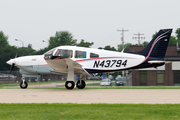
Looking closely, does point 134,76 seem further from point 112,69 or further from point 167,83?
point 112,69

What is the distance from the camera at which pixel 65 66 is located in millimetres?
17938

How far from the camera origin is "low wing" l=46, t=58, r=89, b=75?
56.4 ft

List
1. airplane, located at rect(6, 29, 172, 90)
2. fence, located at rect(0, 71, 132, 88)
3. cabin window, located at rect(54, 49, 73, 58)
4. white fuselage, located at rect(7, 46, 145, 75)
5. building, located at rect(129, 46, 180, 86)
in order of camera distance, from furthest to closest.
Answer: building, located at rect(129, 46, 180, 86) → fence, located at rect(0, 71, 132, 88) → white fuselage, located at rect(7, 46, 145, 75) → airplane, located at rect(6, 29, 172, 90) → cabin window, located at rect(54, 49, 73, 58)

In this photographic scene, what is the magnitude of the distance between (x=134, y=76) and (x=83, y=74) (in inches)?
975

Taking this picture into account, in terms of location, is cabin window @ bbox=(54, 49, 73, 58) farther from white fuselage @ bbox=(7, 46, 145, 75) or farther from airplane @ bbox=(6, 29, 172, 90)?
white fuselage @ bbox=(7, 46, 145, 75)

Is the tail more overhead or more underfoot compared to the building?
more overhead

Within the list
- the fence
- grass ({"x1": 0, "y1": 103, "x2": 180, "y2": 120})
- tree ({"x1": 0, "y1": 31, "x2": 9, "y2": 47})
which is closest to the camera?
grass ({"x1": 0, "y1": 103, "x2": 180, "y2": 120})

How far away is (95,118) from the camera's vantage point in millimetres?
7141

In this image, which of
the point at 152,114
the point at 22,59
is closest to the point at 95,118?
the point at 152,114

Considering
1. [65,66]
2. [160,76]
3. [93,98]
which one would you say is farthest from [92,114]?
[160,76]

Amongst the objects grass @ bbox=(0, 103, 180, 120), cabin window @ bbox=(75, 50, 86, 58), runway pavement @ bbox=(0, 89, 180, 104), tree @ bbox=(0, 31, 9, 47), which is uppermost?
tree @ bbox=(0, 31, 9, 47)

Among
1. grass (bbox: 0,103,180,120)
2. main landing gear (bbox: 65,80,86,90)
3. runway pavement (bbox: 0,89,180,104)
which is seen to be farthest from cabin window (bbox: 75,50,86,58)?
grass (bbox: 0,103,180,120)

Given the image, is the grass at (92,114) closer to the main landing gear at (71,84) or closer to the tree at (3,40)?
the main landing gear at (71,84)

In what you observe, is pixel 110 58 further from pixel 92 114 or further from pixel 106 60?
pixel 92 114
